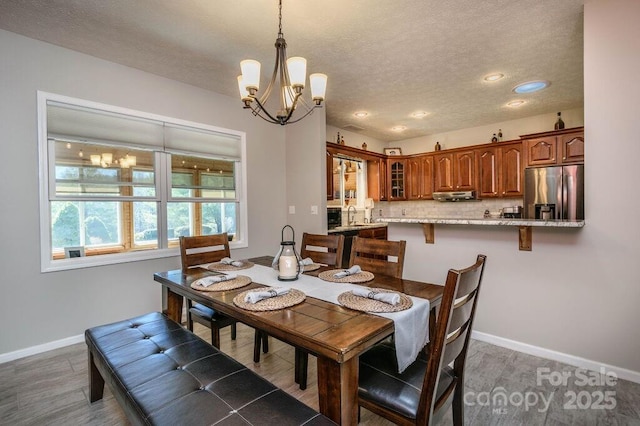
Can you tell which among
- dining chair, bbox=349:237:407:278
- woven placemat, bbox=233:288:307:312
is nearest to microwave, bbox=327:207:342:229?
dining chair, bbox=349:237:407:278

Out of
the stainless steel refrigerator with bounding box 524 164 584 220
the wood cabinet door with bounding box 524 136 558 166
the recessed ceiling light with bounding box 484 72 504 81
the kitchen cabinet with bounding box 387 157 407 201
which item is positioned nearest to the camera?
the recessed ceiling light with bounding box 484 72 504 81

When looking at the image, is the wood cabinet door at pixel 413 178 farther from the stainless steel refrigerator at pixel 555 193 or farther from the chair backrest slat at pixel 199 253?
the chair backrest slat at pixel 199 253

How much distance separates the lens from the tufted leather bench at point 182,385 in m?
1.05

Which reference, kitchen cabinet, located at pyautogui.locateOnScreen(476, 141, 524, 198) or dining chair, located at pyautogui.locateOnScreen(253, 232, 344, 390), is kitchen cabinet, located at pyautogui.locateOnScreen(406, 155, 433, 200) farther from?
dining chair, located at pyautogui.locateOnScreen(253, 232, 344, 390)

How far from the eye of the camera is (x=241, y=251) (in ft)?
12.8

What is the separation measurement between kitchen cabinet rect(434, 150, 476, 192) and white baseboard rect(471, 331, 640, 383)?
10.7 ft

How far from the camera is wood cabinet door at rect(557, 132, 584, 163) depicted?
13.5 feet

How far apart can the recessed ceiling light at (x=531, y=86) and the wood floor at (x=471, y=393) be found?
2.99m

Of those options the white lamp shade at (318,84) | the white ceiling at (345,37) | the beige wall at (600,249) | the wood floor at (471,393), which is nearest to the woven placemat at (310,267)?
the wood floor at (471,393)

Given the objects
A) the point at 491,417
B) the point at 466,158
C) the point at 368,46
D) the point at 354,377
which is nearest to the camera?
the point at 354,377

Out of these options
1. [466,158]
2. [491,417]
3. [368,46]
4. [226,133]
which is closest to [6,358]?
[226,133]

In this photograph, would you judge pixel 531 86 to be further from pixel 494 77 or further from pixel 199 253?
pixel 199 253

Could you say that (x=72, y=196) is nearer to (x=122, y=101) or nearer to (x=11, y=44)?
(x=122, y=101)

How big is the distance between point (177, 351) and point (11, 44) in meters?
2.87
